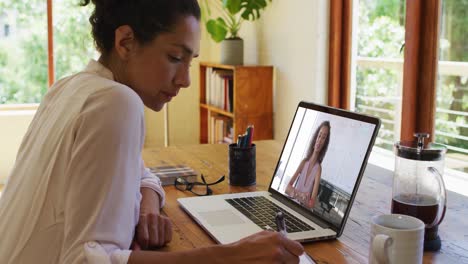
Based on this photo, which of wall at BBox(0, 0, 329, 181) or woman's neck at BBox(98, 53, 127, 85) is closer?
woman's neck at BBox(98, 53, 127, 85)

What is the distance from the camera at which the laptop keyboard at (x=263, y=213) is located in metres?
1.22

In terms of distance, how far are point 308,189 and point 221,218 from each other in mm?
226

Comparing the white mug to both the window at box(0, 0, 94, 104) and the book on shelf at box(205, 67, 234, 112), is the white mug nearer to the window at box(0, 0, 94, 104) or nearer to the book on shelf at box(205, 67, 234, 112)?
the book on shelf at box(205, 67, 234, 112)

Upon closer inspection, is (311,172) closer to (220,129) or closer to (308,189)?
(308,189)

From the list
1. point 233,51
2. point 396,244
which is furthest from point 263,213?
point 233,51

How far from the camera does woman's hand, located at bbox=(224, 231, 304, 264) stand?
3.01ft

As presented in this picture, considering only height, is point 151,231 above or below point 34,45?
below

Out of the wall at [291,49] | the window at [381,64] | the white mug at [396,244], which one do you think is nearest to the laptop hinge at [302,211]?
the white mug at [396,244]

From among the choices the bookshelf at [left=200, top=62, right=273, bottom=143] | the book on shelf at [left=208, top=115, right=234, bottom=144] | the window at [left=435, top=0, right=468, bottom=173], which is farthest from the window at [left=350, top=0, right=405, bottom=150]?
the book on shelf at [left=208, top=115, right=234, bottom=144]

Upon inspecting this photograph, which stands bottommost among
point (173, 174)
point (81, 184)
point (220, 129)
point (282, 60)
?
point (220, 129)

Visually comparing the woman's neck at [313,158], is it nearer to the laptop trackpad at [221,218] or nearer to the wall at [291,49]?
the laptop trackpad at [221,218]

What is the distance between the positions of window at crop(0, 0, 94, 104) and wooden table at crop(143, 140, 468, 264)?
2.84 metres

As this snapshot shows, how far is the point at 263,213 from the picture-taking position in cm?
132

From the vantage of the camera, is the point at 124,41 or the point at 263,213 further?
the point at 263,213
